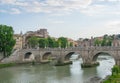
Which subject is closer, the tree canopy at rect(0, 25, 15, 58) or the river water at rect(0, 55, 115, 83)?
the river water at rect(0, 55, 115, 83)

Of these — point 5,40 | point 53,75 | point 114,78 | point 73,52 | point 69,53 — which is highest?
point 5,40

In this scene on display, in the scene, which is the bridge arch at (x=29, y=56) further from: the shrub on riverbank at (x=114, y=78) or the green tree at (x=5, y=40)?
the shrub on riverbank at (x=114, y=78)

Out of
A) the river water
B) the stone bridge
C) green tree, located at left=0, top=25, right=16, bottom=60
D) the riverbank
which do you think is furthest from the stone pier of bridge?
the riverbank

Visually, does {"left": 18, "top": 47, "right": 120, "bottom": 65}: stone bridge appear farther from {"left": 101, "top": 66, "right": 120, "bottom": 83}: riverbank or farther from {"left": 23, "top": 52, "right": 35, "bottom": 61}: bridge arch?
{"left": 101, "top": 66, "right": 120, "bottom": 83}: riverbank

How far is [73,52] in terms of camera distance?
40.0 meters

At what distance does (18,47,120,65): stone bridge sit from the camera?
112ft

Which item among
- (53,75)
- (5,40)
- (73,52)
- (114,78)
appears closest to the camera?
(114,78)

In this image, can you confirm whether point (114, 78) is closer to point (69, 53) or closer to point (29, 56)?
point (69, 53)

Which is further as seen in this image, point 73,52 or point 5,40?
point 5,40

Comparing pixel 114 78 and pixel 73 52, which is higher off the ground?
pixel 73 52

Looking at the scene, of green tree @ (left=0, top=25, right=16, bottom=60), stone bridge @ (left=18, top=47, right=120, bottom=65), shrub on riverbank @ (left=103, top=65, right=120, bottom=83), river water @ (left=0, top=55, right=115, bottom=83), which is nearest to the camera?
shrub on riverbank @ (left=103, top=65, right=120, bottom=83)

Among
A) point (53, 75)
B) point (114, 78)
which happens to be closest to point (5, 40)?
point (53, 75)

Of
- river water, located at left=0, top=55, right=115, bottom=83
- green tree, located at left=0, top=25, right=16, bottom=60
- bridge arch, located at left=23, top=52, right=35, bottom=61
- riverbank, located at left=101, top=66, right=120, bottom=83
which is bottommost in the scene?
river water, located at left=0, top=55, right=115, bottom=83

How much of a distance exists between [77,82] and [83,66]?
11.6 m
